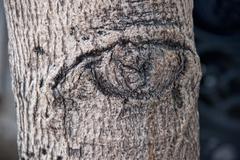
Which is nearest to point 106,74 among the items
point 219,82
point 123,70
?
point 123,70

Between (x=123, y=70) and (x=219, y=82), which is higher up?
(x=123, y=70)

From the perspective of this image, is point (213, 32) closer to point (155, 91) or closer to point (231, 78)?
point (231, 78)

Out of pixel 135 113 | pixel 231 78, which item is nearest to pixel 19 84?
pixel 135 113

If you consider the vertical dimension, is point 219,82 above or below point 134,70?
below

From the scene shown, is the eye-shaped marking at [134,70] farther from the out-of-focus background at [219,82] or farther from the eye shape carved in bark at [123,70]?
the out-of-focus background at [219,82]

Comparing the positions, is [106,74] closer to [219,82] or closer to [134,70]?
[134,70]

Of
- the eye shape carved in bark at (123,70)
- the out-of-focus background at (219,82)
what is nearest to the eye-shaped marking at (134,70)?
the eye shape carved in bark at (123,70)

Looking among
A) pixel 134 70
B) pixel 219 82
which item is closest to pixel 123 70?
pixel 134 70

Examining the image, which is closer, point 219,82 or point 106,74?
point 106,74

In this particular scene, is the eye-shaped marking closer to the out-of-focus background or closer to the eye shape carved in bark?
the eye shape carved in bark

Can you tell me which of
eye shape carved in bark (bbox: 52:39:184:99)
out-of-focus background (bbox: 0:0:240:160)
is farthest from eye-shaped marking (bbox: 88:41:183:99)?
out-of-focus background (bbox: 0:0:240:160)
